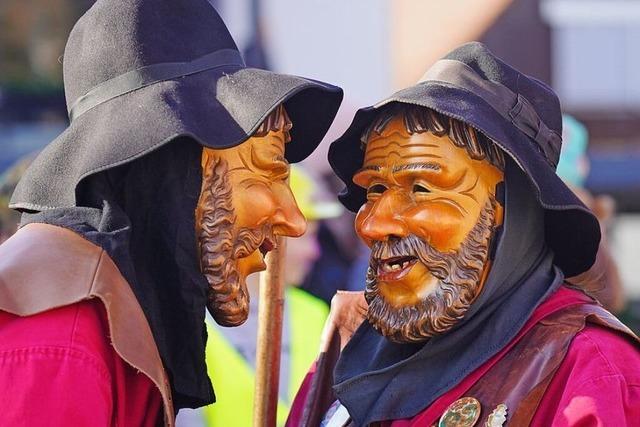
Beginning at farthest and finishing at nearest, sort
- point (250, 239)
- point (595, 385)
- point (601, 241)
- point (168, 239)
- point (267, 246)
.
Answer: point (601, 241) → point (267, 246) → point (250, 239) → point (168, 239) → point (595, 385)

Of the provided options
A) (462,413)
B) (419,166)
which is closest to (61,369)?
(462,413)

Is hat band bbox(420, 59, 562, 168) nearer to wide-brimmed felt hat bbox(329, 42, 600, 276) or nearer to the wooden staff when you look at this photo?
wide-brimmed felt hat bbox(329, 42, 600, 276)

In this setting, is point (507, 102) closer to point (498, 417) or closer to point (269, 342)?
point (498, 417)

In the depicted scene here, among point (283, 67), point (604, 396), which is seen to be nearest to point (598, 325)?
point (604, 396)

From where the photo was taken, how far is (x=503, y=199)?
2898 mm

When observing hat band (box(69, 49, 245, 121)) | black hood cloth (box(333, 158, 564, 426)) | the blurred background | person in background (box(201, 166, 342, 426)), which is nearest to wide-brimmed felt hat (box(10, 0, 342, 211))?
hat band (box(69, 49, 245, 121))

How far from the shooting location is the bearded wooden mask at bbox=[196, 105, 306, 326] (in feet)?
9.12

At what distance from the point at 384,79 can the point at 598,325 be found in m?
6.73

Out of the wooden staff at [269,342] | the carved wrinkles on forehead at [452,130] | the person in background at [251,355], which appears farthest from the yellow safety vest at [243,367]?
the carved wrinkles on forehead at [452,130]

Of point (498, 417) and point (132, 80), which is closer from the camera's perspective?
point (498, 417)

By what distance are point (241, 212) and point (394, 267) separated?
444mm

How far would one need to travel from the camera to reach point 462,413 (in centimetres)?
269

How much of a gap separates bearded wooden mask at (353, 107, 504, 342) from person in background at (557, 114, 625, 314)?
2.41ft

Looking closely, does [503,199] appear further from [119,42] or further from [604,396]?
[119,42]
